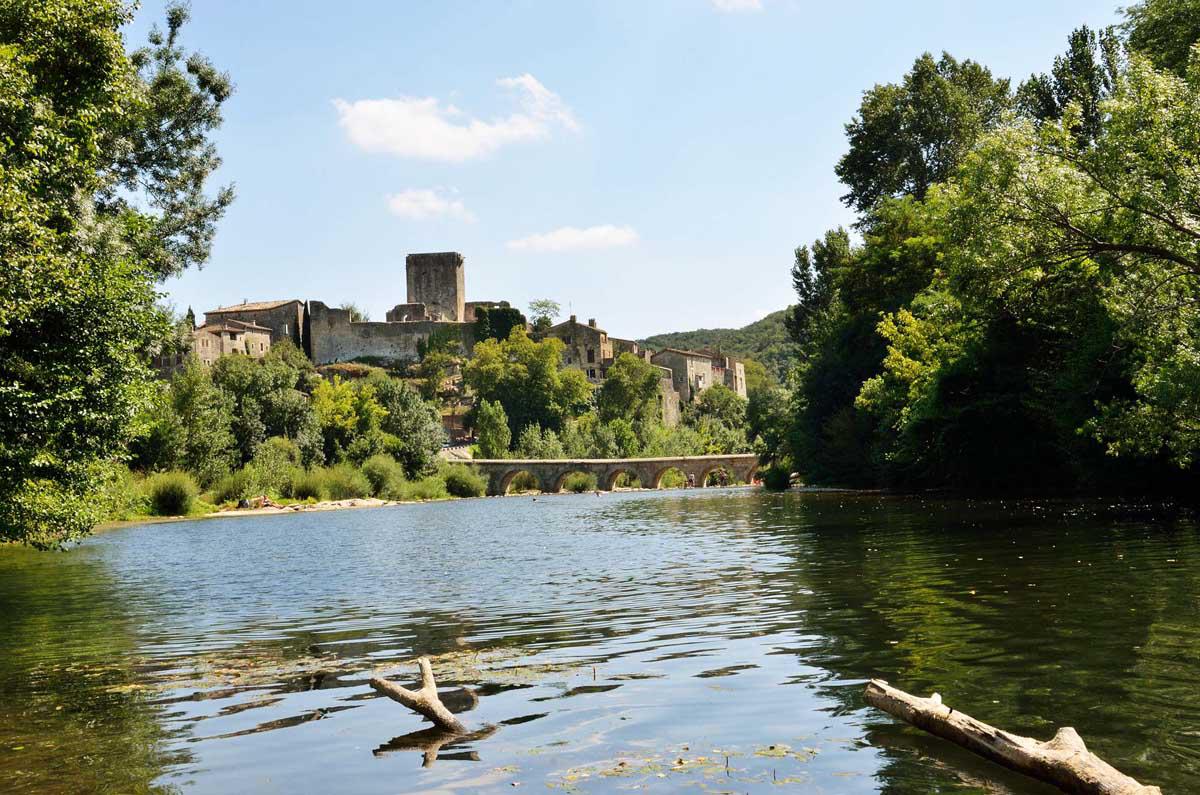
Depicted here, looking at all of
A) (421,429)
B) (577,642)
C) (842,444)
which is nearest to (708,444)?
(421,429)

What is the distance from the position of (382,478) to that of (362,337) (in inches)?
2040

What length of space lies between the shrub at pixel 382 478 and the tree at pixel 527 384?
34.3 metres

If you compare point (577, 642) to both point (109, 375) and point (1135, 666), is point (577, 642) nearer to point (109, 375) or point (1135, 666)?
point (1135, 666)

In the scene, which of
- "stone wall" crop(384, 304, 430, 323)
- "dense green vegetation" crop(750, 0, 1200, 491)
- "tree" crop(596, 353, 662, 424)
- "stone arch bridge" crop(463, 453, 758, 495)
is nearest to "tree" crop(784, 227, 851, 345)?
"dense green vegetation" crop(750, 0, 1200, 491)

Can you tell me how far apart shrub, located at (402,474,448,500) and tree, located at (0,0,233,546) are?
182 ft

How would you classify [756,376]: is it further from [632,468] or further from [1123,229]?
[1123,229]

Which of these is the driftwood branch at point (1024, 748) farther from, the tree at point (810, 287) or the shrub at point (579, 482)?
the shrub at point (579, 482)

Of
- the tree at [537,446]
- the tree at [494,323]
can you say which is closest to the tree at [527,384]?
the tree at [537,446]

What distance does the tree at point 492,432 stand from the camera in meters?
106

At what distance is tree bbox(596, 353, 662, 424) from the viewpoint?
413 feet

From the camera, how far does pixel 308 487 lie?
70.0 metres

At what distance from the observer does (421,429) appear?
87312mm

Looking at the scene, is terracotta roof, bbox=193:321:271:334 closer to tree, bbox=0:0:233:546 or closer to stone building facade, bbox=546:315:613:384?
stone building facade, bbox=546:315:613:384

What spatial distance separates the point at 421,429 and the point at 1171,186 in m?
71.7
